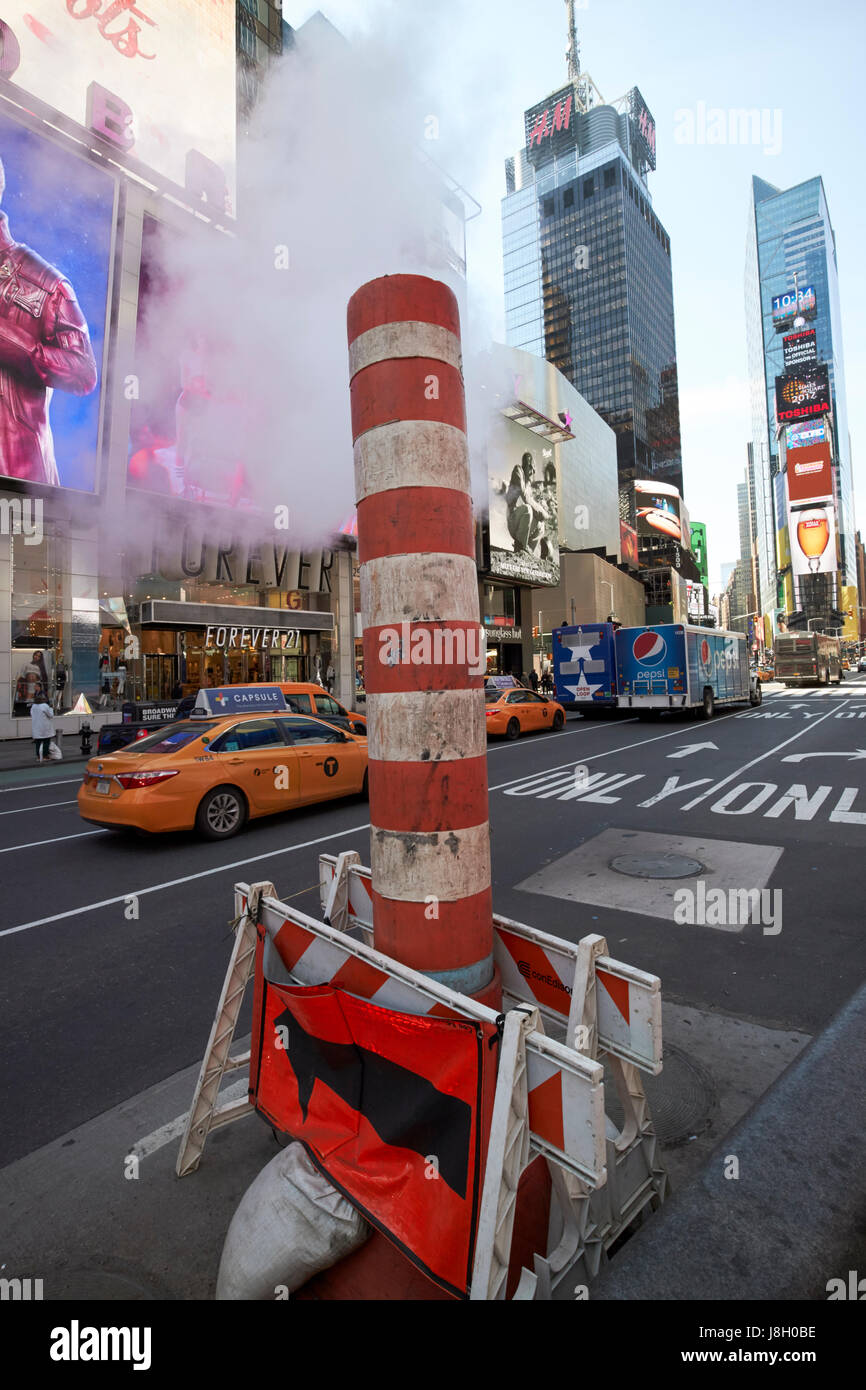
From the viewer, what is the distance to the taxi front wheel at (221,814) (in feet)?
23.8

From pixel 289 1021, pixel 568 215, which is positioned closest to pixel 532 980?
pixel 289 1021

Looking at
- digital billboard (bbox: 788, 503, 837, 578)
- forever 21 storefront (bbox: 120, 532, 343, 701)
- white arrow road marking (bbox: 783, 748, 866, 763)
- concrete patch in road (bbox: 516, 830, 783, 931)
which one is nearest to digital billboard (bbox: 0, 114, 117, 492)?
forever 21 storefront (bbox: 120, 532, 343, 701)

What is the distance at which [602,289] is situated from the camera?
119 m

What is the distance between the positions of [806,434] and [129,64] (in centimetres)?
13715

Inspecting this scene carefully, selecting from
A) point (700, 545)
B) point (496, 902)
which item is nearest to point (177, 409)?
point (496, 902)

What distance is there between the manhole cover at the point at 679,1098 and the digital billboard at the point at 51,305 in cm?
1911

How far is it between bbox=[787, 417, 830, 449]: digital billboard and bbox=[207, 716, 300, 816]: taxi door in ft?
465

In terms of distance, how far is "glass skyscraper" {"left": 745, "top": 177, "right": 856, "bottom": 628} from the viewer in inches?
6437

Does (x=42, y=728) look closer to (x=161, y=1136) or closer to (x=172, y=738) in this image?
(x=172, y=738)
